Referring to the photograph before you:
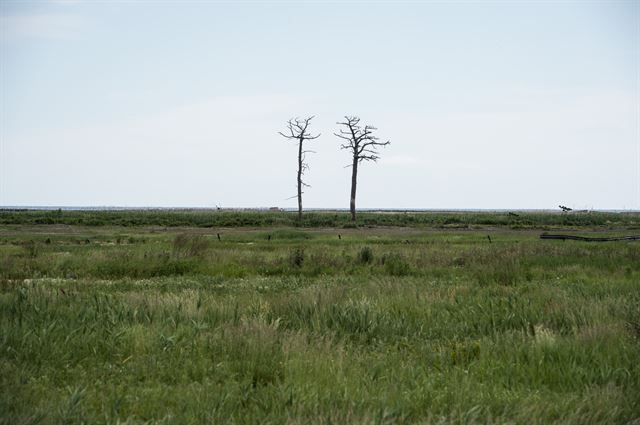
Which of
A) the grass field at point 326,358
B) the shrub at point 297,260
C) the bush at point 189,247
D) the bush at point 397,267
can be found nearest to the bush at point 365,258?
the bush at point 397,267

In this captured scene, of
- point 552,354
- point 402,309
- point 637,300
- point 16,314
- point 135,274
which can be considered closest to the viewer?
point 552,354

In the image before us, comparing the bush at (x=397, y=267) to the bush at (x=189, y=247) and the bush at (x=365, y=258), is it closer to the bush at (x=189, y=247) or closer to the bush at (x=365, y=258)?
the bush at (x=365, y=258)

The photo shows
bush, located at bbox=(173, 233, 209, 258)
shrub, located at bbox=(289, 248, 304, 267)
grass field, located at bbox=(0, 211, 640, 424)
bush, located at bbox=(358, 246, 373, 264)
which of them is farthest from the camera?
bush, located at bbox=(173, 233, 209, 258)

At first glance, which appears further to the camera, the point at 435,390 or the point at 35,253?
the point at 35,253

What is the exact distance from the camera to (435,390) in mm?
5180

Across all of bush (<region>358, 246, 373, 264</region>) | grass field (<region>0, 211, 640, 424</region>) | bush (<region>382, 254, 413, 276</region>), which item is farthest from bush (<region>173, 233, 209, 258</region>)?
grass field (<region>0, 211, 640, 424</region>)

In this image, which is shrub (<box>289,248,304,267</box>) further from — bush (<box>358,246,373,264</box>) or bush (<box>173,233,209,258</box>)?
bush (<box>173,233,209,258</box>)

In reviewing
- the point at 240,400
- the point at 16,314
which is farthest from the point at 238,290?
the point at 240,400

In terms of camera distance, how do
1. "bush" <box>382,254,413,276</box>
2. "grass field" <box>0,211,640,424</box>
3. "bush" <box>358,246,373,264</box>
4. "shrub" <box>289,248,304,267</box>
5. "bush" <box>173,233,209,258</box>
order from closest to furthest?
"grass field" <box>0,211,640,424</box>
"bush" <box>382,254,413,276</box>
"shrub" <box>289,248,304,267</box>
"bush" <box>358,246,373,264</box>
"bush" <box>173,233,209,258</box>

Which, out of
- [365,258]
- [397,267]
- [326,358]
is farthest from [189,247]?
[326,358]

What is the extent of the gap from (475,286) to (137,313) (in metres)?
7.95

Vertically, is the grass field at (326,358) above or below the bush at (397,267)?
above

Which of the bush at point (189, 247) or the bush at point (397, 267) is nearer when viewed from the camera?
the bush at point (397, 267)

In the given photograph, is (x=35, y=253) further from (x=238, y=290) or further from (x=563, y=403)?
(x=563, y=403)
